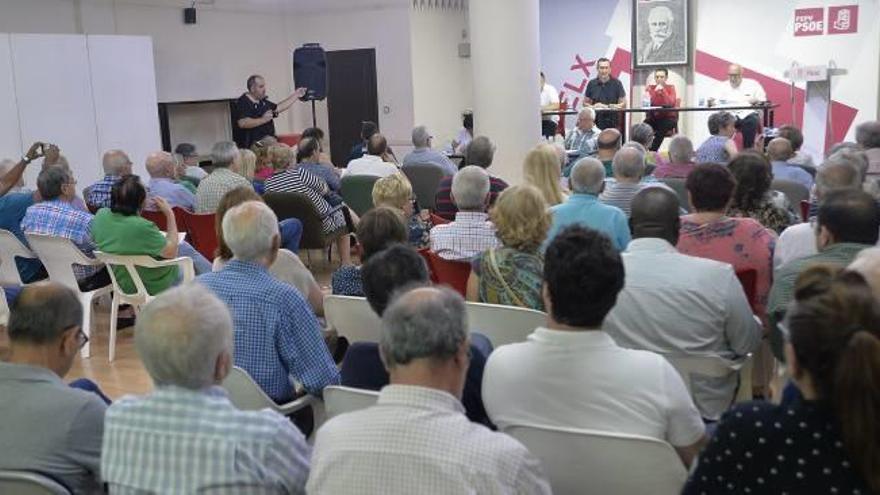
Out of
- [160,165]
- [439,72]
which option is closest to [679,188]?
[160,165]

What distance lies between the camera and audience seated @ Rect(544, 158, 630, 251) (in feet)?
14.8

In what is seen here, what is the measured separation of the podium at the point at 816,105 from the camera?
1215 centimetres

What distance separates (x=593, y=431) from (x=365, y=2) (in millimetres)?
12599

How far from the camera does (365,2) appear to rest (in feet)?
45.6

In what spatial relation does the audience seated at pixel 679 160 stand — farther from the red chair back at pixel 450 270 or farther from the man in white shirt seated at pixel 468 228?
the red chair back at pixel 450 270

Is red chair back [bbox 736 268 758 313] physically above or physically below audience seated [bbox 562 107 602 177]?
below

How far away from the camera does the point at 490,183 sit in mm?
5887

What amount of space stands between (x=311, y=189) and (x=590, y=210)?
125 inches

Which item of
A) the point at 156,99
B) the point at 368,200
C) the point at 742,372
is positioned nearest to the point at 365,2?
the point at 156,99

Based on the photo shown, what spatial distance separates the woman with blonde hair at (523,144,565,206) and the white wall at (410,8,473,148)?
841cm

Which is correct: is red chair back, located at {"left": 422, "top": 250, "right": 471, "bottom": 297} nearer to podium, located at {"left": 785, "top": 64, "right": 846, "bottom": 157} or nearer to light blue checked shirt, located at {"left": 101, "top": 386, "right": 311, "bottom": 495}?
light blue checked shirt, located at {"left": 101, "top": 386, "right": 311, "bottom": 495}

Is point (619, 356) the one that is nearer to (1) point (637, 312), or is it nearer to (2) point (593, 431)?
(2) point (593, 431)

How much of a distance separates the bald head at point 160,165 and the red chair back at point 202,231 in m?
0.63

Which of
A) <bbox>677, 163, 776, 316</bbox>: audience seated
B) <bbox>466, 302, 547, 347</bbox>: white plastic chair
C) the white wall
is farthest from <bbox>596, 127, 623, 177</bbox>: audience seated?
the white wall
